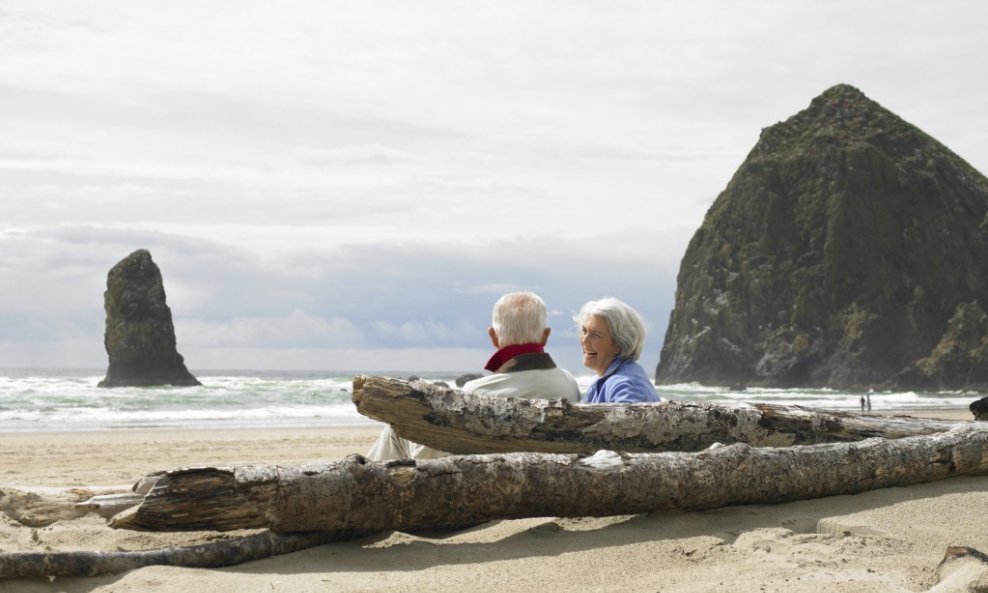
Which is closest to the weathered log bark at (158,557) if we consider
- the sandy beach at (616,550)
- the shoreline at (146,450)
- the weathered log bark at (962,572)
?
the sandy beach at (616,550)

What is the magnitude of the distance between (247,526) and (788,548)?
8.48 feet

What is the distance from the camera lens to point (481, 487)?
4648mm

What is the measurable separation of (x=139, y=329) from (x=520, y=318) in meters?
58.2

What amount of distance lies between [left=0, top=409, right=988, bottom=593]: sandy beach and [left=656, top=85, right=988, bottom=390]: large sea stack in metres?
71.1

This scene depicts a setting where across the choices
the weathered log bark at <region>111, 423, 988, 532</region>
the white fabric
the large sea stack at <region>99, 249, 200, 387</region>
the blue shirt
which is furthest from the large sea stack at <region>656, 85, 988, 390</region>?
the white fabric

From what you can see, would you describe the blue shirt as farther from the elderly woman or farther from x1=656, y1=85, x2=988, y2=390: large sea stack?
x1=656, y1=85, x2=988, y2=390: large sea stack

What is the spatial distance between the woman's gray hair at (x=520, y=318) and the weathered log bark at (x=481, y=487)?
905 millimetres

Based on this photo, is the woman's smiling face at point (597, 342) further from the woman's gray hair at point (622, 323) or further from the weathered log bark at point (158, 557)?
the weathered log bark at point (158, 557)

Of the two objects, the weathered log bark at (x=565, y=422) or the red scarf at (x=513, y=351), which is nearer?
the weathered log bark at (x=565, y=422)

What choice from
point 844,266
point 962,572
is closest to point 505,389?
point 962,572

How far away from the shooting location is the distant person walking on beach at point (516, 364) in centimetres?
548

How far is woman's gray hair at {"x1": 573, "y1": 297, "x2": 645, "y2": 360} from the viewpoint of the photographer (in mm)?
5750

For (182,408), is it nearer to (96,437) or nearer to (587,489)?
(96,437)

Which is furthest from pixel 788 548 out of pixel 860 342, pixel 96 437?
pixel 860 342
